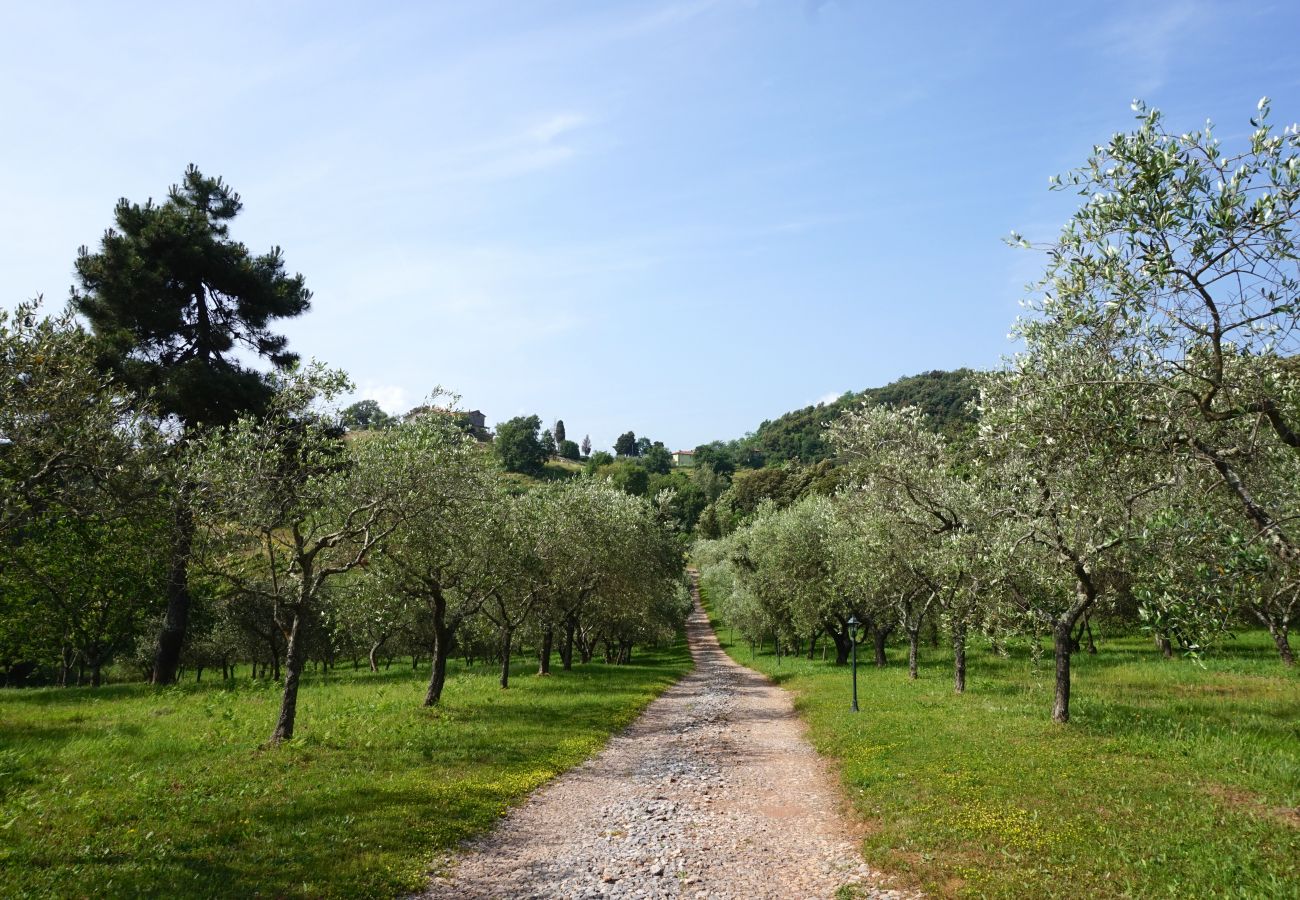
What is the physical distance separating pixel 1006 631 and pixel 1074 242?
1706 cm

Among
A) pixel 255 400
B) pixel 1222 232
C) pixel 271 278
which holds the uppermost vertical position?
pixel 271 278

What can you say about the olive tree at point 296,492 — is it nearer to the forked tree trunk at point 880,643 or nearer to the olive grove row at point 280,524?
the olive grove row at point 280,524

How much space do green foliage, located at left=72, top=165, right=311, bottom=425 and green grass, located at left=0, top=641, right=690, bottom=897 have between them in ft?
49.2

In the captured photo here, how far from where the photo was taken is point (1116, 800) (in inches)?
531

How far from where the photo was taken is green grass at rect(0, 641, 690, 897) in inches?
423

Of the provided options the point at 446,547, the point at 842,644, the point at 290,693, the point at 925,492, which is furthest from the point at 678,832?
the point at 842,644

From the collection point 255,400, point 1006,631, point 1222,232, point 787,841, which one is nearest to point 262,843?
point 787,841

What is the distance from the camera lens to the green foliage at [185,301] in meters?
35.3

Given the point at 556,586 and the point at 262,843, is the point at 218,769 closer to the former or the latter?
the point at 262,843

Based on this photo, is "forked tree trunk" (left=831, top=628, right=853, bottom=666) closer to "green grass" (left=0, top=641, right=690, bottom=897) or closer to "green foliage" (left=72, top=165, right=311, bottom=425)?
"green grass" (left=0, top=641, right=690, bottom=897)

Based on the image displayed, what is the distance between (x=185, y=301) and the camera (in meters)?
38.6

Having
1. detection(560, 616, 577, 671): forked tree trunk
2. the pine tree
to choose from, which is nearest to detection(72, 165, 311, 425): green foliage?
the pine tree

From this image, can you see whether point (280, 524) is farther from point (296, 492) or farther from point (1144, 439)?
point (1144, 439)

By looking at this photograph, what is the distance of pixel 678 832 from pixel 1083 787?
837 cm
